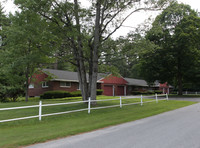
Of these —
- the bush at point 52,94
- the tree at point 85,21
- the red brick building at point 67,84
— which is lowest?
the bush at point 52,94

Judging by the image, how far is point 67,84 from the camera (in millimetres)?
31625

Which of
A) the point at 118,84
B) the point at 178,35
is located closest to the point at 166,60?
the point at 178,35

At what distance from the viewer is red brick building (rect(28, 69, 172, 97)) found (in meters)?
29.3

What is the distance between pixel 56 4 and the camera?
1488cm

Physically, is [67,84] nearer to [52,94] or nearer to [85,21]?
[52,94]

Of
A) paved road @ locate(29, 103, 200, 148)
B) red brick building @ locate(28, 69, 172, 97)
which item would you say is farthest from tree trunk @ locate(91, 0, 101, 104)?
paved road @ locate(29, 103, 200, 148)

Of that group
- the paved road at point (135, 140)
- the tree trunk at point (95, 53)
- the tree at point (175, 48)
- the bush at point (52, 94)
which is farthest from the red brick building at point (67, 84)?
the paved road at point (135, 140)

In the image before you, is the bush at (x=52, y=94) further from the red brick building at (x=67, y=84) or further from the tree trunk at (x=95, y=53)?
the tree trunk at (x=95, y=53)

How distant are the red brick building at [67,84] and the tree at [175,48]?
7047 mm

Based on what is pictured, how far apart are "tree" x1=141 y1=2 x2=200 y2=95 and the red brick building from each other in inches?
277

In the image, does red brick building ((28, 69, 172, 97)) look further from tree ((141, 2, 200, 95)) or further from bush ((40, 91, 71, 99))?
tree ((141, 2, 200, 95))

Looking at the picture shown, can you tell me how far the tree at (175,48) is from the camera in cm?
3024

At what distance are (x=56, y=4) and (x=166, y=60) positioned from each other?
2353cm

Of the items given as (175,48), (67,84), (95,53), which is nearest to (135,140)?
(95,53)
